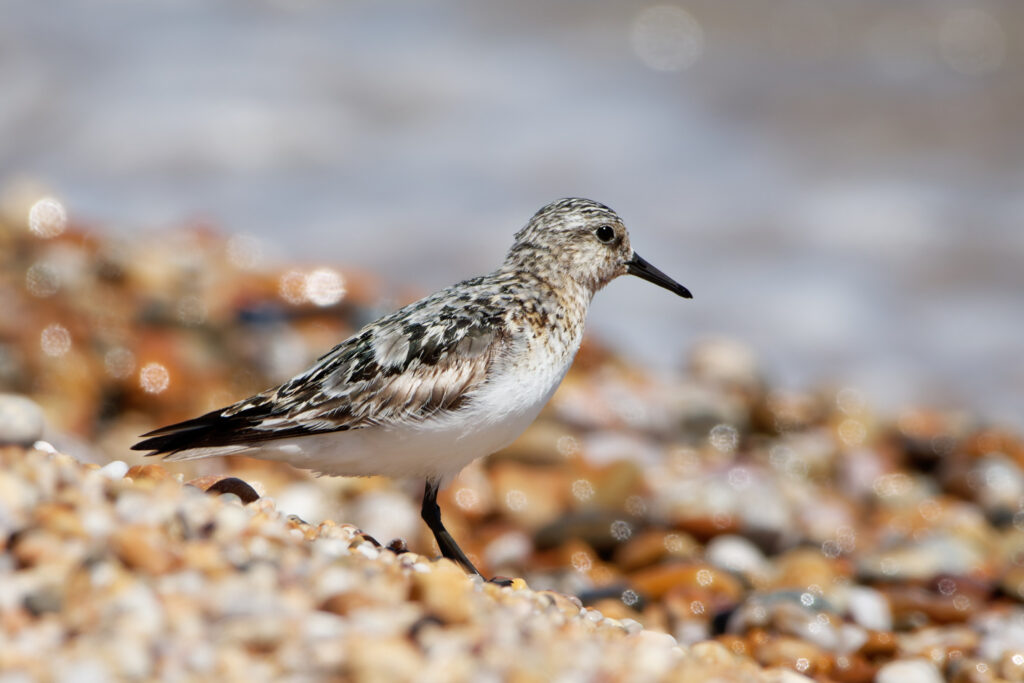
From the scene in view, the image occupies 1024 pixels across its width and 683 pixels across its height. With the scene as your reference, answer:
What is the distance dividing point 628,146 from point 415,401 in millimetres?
11141

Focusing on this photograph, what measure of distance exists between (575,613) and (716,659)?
0.48 metres

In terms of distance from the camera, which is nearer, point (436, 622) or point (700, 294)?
point (436, 622)

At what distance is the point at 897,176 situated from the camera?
15062 millimetres

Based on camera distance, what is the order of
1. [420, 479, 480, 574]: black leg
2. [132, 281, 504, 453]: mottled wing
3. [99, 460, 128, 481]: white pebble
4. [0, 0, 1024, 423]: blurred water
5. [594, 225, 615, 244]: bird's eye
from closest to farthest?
1. [99, 460, 128, 481]: white pebble
2. [132, 281, 504, 453]: mottled wing
3. [420, 479, 480, 574]: black leg
4. [594, 225, 615, 244]: bird's eye
5. [0, 0, 1024, 423]: blurred water

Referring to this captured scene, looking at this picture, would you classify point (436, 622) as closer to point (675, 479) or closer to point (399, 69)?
point (675, 479)

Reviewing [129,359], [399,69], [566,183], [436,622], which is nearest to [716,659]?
[436,622]

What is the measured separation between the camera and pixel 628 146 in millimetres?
15273

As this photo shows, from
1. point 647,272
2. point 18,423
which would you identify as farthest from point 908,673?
point 18,423

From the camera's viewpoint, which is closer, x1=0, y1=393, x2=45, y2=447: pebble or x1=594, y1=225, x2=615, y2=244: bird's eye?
x1=0, y1=393, x2=45, y2=447: pebble

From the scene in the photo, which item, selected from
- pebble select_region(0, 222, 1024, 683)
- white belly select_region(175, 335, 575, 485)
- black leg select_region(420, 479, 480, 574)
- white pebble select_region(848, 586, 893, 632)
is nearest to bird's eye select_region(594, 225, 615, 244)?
white belly select_region(175, 335, 575, 485)

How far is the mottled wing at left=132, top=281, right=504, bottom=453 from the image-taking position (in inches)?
179

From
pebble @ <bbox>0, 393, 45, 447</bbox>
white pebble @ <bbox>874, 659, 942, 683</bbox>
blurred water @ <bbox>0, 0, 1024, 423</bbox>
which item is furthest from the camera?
blurred water @ <bbox>0, 0, 1024, 423</bbox>

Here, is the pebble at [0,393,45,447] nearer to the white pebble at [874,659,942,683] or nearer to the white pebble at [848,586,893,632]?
the white pebble at [874,659,942,683]

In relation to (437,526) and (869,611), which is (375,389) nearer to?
(437,526)
